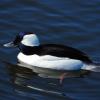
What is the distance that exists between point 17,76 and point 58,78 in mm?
1066

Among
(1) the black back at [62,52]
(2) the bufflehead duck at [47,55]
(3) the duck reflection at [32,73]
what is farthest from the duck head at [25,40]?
(3) the duck reflection at [32,73]

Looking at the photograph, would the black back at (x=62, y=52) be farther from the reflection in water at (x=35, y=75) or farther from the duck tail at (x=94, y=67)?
the reflection in water at (x=35, y=75)

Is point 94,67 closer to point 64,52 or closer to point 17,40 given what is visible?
point 64,52

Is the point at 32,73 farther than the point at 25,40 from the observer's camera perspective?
No

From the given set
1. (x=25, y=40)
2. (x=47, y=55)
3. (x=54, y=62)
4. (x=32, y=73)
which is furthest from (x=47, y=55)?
(x=25, y=40)

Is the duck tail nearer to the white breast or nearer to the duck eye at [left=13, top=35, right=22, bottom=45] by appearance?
the white breast

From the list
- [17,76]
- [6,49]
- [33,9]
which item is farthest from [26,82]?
[33,9]

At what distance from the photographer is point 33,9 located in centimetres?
1877

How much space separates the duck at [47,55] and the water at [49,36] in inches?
12.1

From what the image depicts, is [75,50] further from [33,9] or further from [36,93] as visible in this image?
[33,9]

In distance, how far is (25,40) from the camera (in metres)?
16.6

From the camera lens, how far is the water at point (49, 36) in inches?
582

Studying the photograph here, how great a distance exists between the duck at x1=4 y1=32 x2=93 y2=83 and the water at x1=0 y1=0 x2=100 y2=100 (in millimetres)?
307

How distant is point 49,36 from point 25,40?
1.04m
